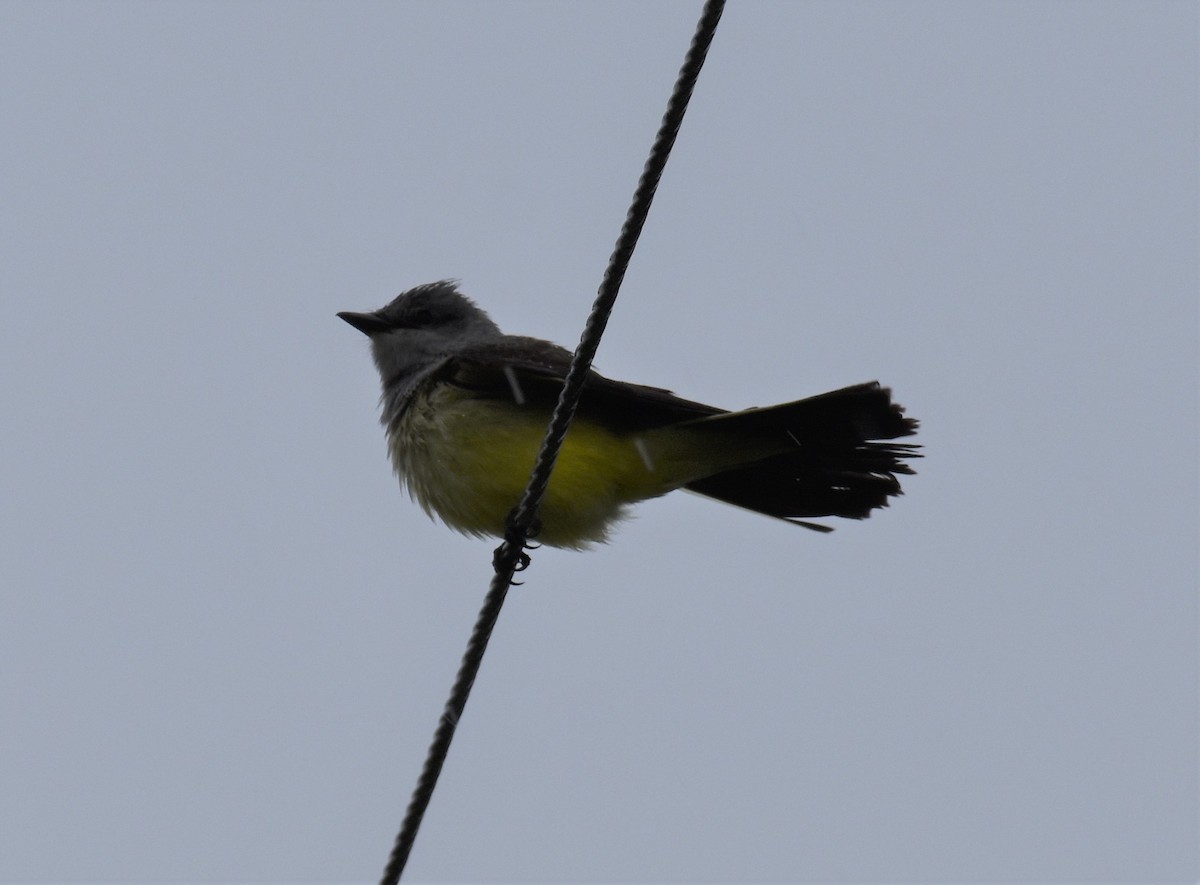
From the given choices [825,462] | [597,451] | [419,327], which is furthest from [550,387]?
[419,327]

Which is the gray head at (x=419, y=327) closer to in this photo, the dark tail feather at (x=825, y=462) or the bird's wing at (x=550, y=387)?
the bird's wing at (x=550, y=387)

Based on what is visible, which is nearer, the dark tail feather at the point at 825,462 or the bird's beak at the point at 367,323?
the dark tail feather at the point at 825,462

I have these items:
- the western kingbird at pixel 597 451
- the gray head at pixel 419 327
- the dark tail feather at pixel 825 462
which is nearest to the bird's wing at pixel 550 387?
the western kingbird at pixel 597 451

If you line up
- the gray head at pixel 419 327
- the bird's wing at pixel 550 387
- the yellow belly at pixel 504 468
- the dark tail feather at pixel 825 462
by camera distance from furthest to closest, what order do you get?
1. the gray head at pixel 419 327
2. the yellow belly at pixel 504 468
3. the bird's wing at pixel 550 387
4. the dark tail feather at pixel 825 462

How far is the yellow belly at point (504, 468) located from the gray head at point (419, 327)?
0.76 m

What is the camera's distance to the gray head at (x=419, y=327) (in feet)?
24.2

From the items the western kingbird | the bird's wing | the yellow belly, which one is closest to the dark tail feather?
the western kingbird

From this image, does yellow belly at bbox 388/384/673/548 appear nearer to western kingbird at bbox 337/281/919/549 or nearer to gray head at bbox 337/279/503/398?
western kingbird at bbox 337/281/919/549

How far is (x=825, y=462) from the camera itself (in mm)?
6191

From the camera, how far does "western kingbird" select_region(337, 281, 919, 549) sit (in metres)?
6.05

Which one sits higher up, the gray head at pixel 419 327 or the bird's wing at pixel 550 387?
the gray head at pixel 419 327

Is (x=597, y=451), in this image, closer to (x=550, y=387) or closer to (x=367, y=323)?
(x=550, y=387)

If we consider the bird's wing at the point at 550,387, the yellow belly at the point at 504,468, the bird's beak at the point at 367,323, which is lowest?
the yellow belly at the point at 504,468

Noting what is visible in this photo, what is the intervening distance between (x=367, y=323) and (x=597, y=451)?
1.94m
